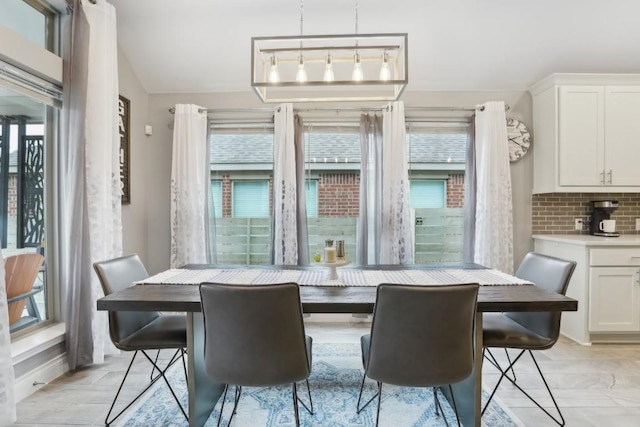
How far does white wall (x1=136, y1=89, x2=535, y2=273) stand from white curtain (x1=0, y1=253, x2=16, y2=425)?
179 cm

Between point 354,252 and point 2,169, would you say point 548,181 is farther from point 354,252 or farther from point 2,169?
point 2,169

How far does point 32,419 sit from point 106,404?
0.35m

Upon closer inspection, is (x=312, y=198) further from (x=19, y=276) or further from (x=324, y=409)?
(x=19, y=276)

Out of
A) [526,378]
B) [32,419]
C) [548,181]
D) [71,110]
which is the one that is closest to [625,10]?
[548,181]

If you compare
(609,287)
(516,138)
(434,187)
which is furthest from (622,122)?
(434,187)

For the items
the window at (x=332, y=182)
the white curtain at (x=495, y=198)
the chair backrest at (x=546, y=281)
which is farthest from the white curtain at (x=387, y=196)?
the chair backrest at (x=546, y=281)

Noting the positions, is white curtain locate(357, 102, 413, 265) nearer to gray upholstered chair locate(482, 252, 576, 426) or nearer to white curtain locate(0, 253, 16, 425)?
gray upholstered chair locate(482, 252, 576, 426)

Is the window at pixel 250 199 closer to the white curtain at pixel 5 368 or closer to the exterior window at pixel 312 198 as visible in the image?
the exterior window at pixel 312 198

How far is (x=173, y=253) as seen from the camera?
3322mm

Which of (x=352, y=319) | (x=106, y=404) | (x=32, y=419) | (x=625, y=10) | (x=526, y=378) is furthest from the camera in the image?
(x=352, y=319)

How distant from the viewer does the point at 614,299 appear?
2893 millimetres

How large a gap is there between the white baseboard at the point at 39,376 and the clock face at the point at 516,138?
4.13 meters

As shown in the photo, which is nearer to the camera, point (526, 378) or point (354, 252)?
point (526, 378)

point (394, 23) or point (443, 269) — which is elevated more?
point (394, 23)
